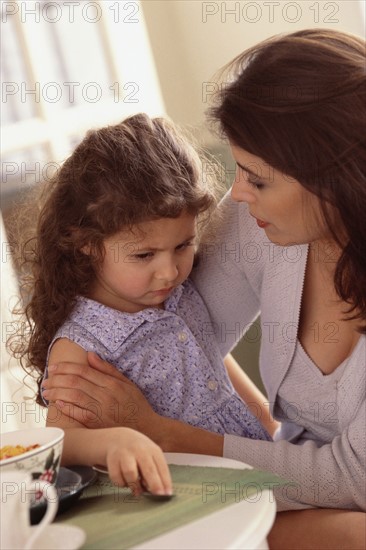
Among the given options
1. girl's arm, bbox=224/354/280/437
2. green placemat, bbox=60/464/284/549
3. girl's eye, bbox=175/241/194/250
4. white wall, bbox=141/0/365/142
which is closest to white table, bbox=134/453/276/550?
green placemat, bbox=60/464/284/549

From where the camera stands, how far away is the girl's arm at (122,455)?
111 centimetres

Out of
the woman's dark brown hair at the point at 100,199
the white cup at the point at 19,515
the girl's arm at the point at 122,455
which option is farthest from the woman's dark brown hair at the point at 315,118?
the white cup at the point at 19,515

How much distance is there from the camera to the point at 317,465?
149cm

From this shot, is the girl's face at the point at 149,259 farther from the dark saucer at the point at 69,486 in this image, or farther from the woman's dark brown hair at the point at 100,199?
the dark saucer at the point at 69,486

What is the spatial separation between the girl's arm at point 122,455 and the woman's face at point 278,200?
17.9 inches

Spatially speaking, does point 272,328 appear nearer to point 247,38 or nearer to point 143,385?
point 143,385

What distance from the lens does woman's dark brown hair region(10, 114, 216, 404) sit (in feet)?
5.21

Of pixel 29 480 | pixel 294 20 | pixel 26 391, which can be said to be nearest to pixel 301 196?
pixel 29 480

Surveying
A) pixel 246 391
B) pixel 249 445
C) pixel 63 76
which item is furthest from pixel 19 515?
pixel 63 76

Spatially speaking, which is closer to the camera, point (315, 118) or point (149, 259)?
point (315, 118)

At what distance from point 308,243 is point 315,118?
0.97ft

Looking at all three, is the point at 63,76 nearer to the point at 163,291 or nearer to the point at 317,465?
the point at 163,291

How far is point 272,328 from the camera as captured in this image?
5.50 feet

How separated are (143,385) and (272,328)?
0.26 meters
